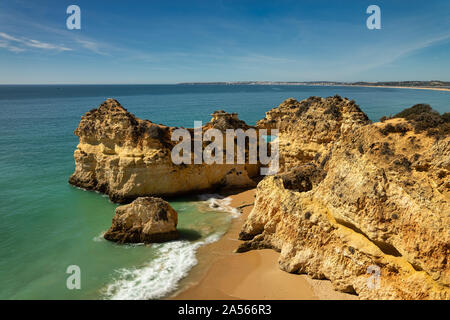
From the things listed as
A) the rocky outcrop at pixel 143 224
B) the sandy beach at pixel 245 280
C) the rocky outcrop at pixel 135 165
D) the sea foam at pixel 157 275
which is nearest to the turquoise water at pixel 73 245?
the sea foam at pixel 157 275

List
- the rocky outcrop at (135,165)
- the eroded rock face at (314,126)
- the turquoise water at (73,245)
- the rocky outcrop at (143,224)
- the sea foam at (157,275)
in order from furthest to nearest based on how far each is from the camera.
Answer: the rocky outcrop at (135,165) < the eroded rock face at (314,126) < the rocky outcrop at (143,224) < the turquoise water at (73,245) < the sea foam at (157,275)

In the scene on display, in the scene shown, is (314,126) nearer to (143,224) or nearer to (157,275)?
(143,224)

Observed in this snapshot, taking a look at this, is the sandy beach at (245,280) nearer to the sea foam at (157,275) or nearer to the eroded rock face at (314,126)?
the sea foam at (157,275)

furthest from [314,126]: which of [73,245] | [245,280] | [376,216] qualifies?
[73,245]

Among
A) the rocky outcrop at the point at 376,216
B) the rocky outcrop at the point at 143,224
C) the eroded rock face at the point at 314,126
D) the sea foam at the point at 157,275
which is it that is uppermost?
the eroded rock face at the point at 314,126

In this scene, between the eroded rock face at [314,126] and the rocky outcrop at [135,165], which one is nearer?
the eroded rock face at [314,126]

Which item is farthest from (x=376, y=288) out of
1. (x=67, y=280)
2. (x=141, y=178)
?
(x=141, y=178)
